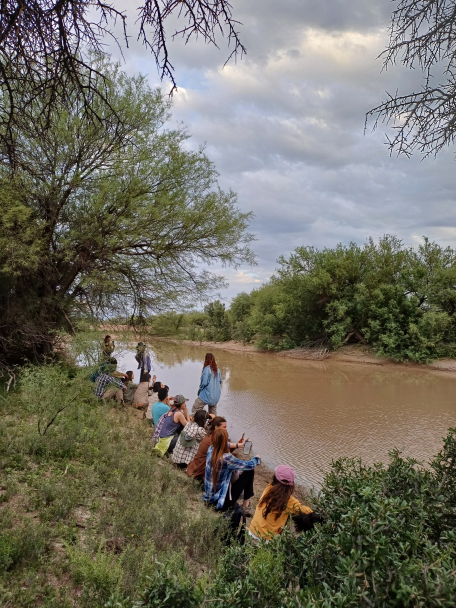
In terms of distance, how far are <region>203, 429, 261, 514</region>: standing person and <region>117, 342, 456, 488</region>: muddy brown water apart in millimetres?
1030

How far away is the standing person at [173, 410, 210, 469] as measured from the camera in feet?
21.1

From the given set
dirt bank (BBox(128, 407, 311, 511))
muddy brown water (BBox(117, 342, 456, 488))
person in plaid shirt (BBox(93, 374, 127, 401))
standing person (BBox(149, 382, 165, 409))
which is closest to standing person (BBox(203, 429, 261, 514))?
dirt bank (BBox(128, 407, 311, 511))

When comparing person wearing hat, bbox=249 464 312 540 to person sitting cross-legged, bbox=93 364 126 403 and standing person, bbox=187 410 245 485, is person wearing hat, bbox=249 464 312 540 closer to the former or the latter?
standing person, bbox=187 410 245 485

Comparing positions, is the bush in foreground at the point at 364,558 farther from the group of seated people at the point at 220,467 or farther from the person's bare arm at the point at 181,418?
the person's bare arm at the point at 181,418

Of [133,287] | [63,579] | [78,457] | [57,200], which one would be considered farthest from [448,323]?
[63,579]

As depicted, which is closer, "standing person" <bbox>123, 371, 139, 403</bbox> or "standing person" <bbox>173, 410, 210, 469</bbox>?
"standing person" <bbox>173, 410, 210, 469</bbox>

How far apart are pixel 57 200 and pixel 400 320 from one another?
21.9 m

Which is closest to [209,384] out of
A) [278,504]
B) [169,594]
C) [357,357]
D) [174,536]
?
[174,536]

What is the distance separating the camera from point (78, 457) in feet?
19.4

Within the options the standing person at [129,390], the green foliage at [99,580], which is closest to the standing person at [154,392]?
the standing person at [129,390]

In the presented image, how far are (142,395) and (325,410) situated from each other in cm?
558

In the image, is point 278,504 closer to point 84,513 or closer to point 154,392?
point 84,513

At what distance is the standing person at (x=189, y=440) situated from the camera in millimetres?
6441

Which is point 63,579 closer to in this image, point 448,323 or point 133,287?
point 133,287
